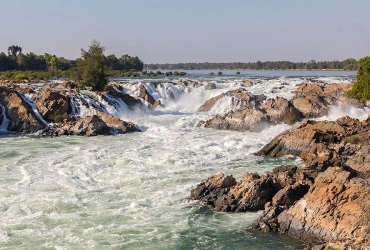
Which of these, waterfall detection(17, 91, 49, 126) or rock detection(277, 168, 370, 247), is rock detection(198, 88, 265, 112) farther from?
rock detection(277, 168, 370, 247)

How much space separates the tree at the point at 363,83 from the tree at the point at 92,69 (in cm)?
2268

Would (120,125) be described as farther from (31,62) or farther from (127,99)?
(31,62)

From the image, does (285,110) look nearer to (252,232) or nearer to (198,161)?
(198,161)

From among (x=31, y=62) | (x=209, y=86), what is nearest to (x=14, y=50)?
(x=31, y=62)

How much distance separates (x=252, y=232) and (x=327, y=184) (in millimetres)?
2512

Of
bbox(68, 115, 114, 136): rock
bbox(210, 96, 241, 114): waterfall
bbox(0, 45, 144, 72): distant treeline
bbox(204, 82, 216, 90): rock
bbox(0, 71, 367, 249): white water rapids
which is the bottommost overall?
bbox(0, 71, 367, 249): white water rapids

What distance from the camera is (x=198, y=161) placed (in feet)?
69.2

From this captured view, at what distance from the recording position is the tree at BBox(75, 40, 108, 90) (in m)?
40.5

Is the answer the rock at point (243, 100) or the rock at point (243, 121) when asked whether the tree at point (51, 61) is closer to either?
the rock at point (243, 100)

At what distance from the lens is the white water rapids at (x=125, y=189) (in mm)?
11977

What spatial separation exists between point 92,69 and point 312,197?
32.4 m

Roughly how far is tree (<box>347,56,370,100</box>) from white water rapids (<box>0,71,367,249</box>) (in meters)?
8.20

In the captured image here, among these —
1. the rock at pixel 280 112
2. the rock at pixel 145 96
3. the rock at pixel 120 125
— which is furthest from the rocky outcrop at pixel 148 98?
the rock at pixel 280 112

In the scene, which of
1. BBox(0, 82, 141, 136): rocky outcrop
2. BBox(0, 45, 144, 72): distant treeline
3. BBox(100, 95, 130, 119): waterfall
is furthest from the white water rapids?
BBox(0, 45, 144, 72): distant treeline
